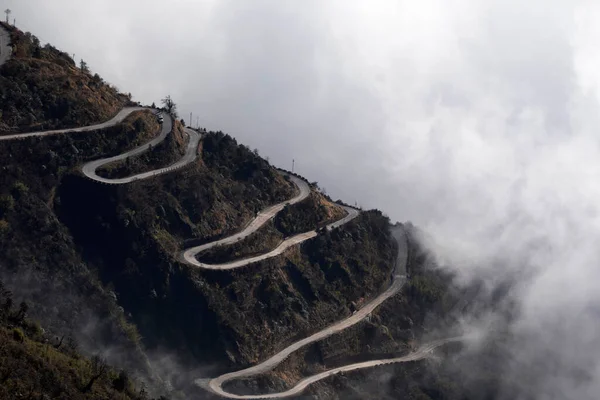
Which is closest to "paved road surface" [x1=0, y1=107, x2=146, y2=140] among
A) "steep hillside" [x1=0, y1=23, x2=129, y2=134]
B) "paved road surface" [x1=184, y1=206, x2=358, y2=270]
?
"steep hillside" [x1=0, y1=23, x2=129, y2=134]

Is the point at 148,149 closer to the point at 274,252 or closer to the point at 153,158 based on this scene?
the point at 153,158

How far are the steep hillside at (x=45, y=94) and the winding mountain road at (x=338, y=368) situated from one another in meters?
44.4

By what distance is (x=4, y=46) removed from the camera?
160 metres

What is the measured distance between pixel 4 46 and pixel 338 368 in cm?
7001

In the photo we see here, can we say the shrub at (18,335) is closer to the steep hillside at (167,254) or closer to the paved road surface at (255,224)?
the steep hillside at (167,254)

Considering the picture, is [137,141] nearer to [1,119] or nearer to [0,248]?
[1,119]

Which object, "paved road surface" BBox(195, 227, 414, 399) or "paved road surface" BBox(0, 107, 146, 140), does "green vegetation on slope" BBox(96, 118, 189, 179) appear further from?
"paved road surface" BBox(195, 227, 414, 399)

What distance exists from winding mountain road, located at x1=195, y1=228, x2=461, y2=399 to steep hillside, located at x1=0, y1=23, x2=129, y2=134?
44.4 meters

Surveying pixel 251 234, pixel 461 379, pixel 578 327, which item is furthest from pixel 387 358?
pixel 578 327

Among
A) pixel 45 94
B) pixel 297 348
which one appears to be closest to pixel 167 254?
pixel 297 348

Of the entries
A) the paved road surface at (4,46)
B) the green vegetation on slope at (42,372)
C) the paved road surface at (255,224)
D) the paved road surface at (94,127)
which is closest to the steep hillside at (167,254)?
the paved road surface at (255,224)

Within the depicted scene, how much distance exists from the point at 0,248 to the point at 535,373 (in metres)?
81.4

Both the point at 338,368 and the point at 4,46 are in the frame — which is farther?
the point at 4,46

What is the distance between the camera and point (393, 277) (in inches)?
6565
